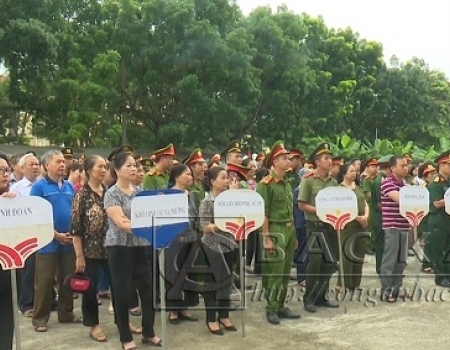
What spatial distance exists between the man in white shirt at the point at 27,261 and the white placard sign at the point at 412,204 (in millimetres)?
3901

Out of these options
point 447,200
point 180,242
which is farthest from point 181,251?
point 447,200

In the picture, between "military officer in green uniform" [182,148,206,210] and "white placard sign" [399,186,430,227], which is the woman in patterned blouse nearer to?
"military officer in green uniform" [182,148,206,210]

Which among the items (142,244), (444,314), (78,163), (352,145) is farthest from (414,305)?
(352,145)

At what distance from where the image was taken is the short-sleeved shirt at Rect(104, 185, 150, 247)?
167 inches

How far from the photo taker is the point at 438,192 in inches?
267

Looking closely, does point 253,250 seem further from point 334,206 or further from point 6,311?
point 6,311

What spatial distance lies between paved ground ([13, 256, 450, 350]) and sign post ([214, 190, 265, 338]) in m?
0.36

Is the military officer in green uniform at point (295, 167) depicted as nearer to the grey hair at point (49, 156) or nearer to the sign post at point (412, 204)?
the sign post at point (412, 204)

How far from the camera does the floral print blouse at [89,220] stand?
4.62 m

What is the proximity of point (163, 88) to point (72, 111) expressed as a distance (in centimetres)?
350

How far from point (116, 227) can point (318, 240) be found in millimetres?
2520

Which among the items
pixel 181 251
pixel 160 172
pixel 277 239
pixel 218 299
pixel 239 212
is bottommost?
pixel 218 299

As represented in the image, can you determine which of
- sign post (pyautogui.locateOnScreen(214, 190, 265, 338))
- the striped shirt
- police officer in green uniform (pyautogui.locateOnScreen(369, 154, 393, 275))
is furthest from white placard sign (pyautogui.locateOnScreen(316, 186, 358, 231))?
police officer in green uniform (pyautogui.locateOnScreen(369, 154, 393, 275))

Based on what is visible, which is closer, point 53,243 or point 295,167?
point 53,243
